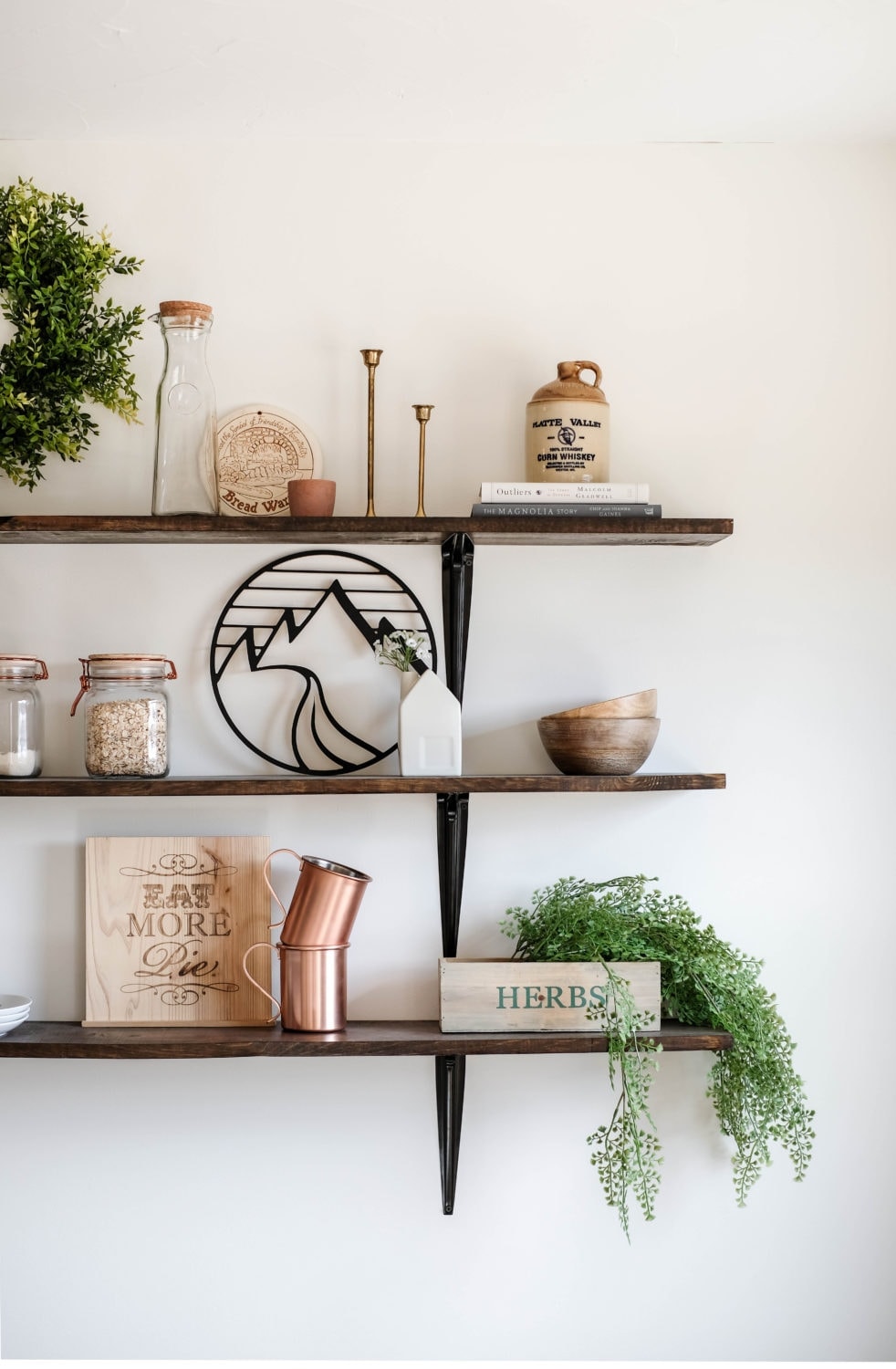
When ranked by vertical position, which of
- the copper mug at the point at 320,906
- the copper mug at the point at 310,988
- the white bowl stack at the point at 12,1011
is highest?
the copper mug at the point at 320,906

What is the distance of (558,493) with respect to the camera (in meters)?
1.75

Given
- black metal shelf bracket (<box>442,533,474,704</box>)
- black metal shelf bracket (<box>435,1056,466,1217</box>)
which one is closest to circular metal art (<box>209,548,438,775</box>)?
black metal shelf bracket (<box>442,533,474,704</box>)

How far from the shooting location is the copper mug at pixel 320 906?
173 cm

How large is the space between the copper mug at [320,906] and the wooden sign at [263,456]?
1.91 ft

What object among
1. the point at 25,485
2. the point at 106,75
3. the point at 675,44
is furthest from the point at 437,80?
the point at 25,485

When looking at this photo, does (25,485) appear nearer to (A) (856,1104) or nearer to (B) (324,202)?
(B) (324,202)

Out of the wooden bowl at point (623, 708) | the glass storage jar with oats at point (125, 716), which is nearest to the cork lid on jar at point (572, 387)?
the wooden bowl at point (623, 708)

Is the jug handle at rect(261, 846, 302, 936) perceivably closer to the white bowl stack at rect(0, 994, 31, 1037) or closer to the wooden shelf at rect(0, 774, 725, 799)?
the wooden shelf at rect(0, 774, 725, 799)

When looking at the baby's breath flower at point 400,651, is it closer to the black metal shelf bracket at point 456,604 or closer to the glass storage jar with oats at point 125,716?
the black metal shelf bracket at point 456,604

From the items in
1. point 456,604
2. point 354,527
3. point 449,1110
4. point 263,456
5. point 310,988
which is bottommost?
point 449,1110

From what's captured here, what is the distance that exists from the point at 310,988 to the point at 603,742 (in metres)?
0.59

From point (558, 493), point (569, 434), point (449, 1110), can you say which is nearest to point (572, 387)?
point (569, 434)

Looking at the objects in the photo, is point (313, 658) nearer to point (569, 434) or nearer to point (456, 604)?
point (456, 604)

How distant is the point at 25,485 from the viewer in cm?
185
